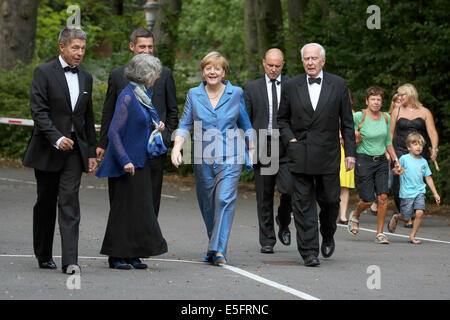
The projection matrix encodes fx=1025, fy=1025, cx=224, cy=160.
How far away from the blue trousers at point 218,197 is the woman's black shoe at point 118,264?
935mm

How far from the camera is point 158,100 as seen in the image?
10.4 m

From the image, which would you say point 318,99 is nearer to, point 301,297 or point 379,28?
point 301,297

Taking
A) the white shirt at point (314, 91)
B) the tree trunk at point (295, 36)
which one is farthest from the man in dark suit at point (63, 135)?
the tree trunk at point (295, 36)

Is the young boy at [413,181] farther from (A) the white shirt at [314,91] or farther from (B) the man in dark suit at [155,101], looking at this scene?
(B) the man in dark suit at [155,101]

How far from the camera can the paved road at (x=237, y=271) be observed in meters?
8.11

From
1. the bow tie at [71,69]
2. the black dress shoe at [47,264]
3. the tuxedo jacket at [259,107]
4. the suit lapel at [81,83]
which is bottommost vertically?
the black dress shoe at [47,264]

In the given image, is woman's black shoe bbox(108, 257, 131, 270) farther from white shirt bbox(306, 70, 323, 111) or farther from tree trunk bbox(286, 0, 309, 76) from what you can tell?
tree trunk bbox(286, 0, 309, 76)

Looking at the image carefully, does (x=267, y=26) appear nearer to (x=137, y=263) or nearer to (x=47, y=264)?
(x=137, y=263)

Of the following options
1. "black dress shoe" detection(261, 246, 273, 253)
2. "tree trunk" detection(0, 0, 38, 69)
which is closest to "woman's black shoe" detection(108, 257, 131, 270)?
"black dress shoe" detection(261, 246, 273, 253)

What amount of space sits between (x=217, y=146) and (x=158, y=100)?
2.66ft

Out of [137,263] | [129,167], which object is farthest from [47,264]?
[129,167]

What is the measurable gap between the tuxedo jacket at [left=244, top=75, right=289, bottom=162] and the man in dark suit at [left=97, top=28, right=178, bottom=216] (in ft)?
4.72

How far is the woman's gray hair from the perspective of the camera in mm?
9328
